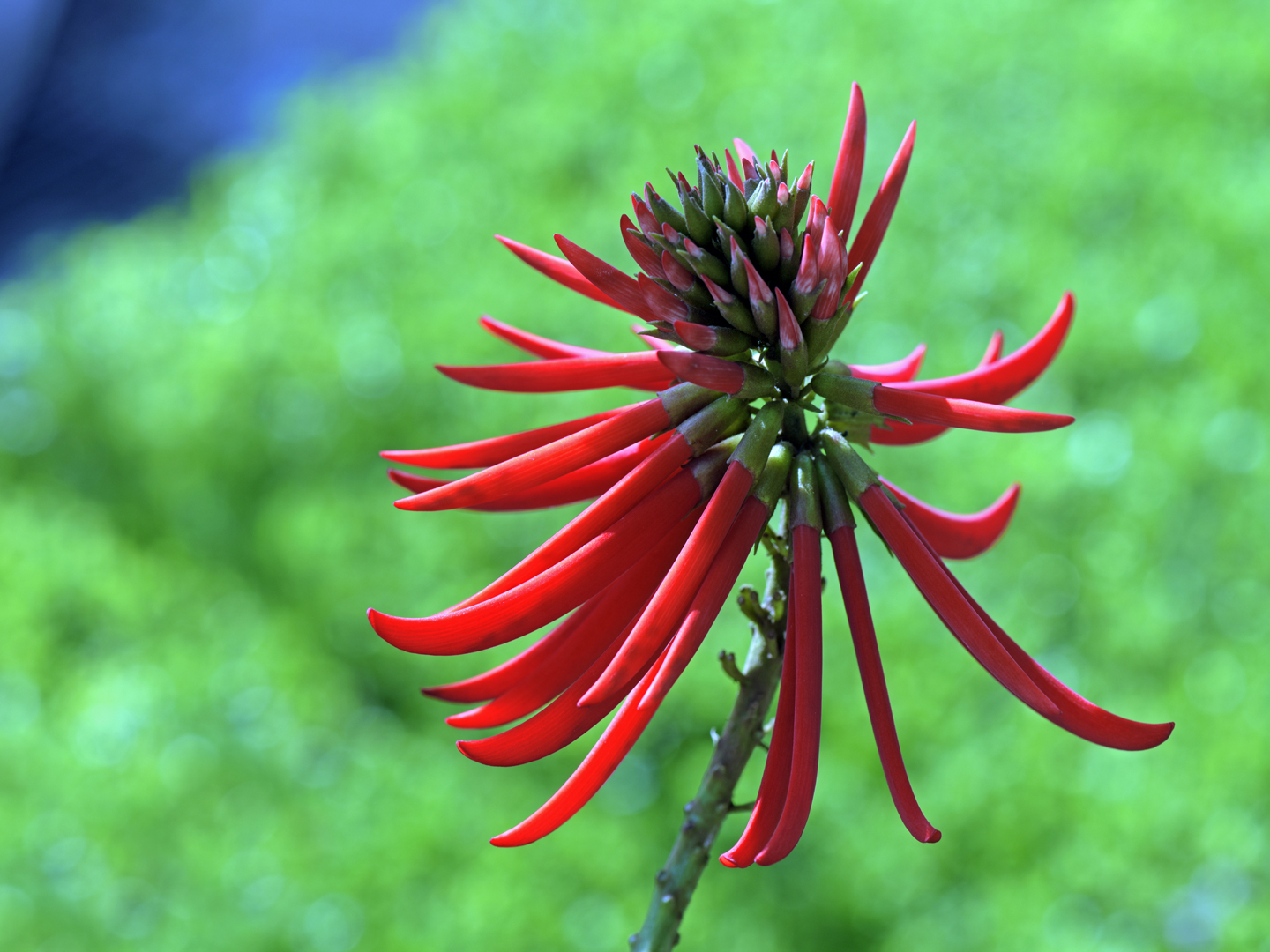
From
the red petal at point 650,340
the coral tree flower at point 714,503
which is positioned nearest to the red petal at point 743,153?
the coral tree flower at point 714,503

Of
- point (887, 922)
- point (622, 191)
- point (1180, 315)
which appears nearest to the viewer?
point (887, 922)

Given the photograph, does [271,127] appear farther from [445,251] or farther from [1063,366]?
[1063,366]

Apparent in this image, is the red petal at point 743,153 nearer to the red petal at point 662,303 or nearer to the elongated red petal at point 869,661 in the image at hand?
the red petal at point 662,303

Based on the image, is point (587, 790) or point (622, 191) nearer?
point (587, 790)

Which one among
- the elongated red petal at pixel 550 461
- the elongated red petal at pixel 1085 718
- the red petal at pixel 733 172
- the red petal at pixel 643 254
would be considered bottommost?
the elongated red petal at pixel 1085 718

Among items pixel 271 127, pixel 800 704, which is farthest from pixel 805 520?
pixel 271 127

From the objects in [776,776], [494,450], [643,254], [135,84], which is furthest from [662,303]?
[135,84]

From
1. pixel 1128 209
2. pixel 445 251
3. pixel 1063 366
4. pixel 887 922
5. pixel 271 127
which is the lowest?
pixel 887 922
